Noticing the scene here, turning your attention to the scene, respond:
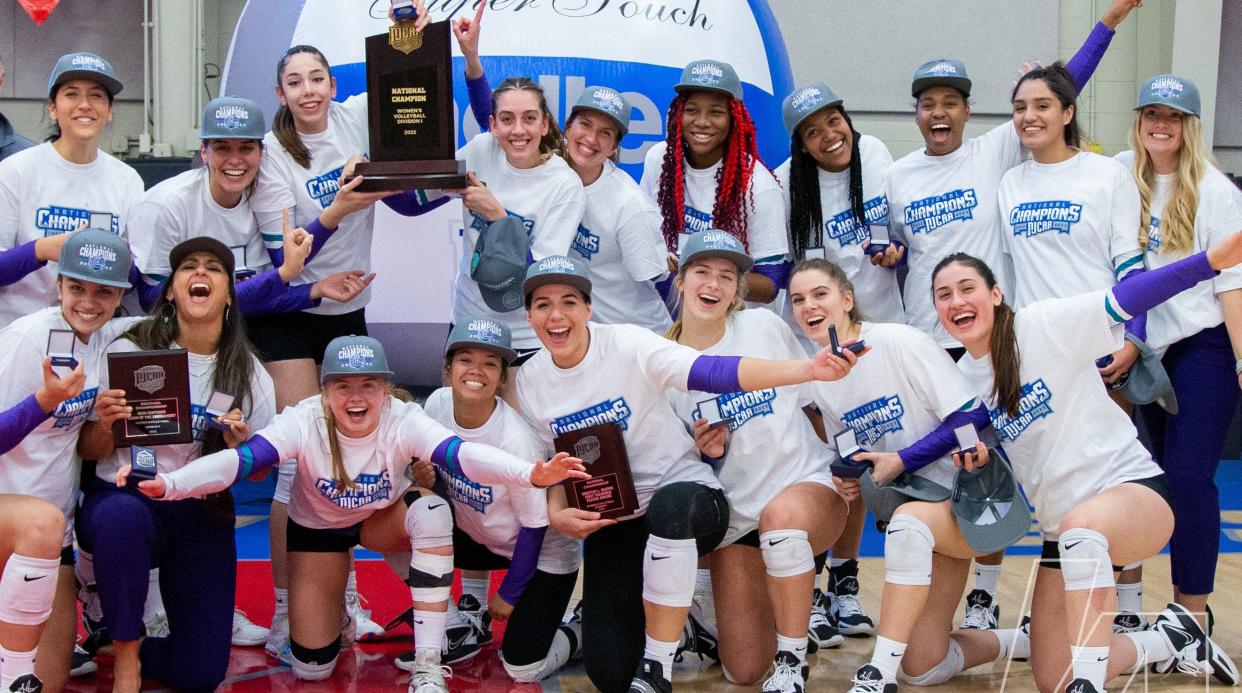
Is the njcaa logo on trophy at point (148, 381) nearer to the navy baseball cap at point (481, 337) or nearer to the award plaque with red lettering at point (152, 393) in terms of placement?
the award plaque with red lettering at point (152, 393)

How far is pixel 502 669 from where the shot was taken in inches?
170

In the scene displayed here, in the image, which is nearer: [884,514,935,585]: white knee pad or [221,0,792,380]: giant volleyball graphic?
[884,514,935,585]: white knee pad

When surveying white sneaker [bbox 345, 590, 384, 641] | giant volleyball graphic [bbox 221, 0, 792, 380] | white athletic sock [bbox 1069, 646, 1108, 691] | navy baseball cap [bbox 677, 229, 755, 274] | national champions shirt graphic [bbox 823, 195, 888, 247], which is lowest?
white sneaker [bbox 345, 590, 384, 641]

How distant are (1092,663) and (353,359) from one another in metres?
2.39

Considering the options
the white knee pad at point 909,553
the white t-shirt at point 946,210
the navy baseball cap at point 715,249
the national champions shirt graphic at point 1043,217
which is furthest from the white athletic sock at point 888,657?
the national champions shirt graphic at point 1043,217

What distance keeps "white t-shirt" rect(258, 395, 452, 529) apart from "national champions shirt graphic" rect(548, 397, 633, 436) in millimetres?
405

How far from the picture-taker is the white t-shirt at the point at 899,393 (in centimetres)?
399

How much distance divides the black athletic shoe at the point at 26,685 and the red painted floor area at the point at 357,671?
1.01ft

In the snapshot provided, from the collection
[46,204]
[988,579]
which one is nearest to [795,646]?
[988,579]

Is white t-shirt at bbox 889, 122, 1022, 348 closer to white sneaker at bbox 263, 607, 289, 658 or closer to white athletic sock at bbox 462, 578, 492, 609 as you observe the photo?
white athletic sock at bbox 462, 578, 492, 609

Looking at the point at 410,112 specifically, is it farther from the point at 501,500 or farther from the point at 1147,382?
the point at 1147,382

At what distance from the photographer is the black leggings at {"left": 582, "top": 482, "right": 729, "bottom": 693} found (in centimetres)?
396

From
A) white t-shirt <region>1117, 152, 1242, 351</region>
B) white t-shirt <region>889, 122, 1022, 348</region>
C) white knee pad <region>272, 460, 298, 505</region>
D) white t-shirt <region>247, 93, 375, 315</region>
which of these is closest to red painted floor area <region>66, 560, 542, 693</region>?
white knee pad <region>272, 460, 298, 505</region>

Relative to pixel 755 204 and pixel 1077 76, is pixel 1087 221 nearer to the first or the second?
pixel 1077 76
